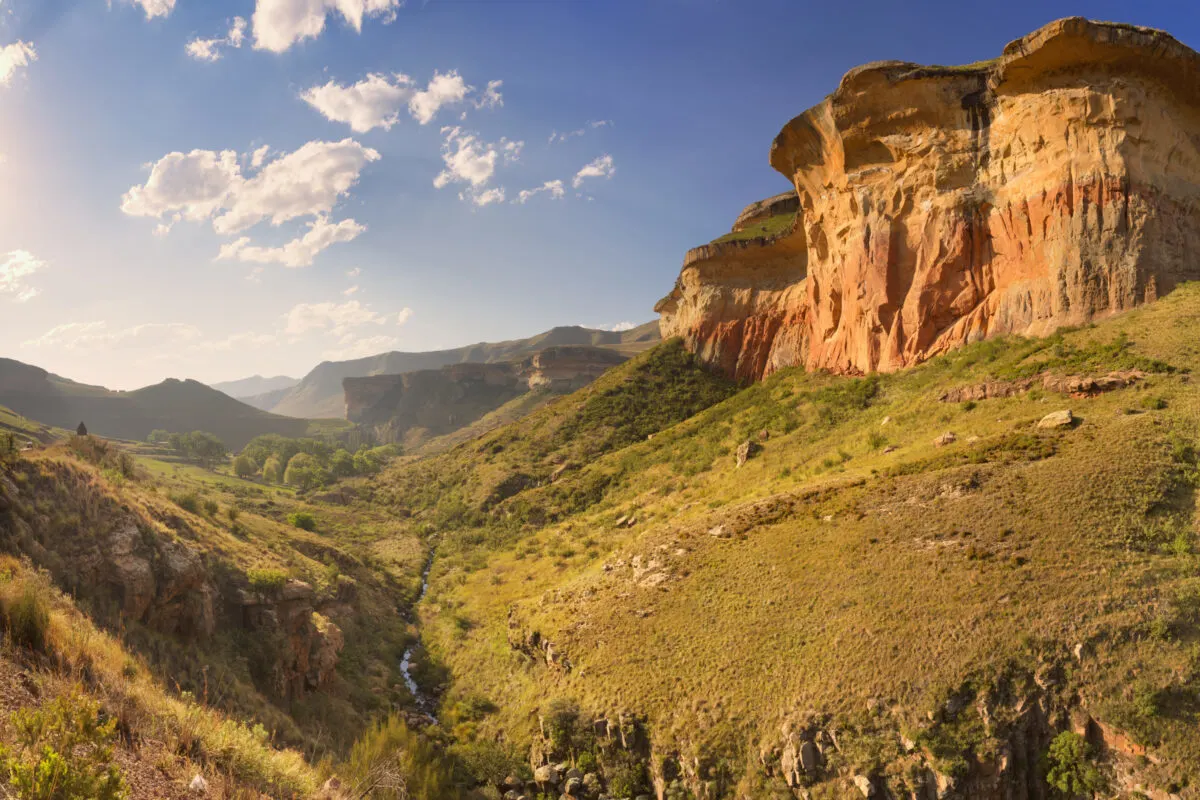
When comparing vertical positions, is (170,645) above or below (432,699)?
above

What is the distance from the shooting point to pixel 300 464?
259 feet

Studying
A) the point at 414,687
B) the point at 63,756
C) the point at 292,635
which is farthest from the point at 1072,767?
the point at 292,635

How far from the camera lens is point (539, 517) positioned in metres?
42.5

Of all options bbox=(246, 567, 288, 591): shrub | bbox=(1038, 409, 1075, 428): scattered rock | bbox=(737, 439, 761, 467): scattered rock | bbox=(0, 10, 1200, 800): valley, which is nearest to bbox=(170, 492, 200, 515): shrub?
bbox=(0, 10, 1200, 800): valley

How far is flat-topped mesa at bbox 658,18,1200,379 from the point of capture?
26656mm

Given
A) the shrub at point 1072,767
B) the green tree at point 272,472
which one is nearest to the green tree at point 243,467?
the green tree at point 272,472

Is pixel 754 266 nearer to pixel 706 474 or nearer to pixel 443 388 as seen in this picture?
pixel 706 474

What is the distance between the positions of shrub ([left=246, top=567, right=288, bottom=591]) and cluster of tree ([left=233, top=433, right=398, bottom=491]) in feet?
177

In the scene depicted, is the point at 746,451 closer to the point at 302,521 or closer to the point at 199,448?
the point at 302,521

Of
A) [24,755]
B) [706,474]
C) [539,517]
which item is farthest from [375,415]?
[24,755]

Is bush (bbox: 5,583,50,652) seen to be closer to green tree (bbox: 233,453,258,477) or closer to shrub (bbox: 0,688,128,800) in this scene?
shrub (bbox: 0,688,128,800)

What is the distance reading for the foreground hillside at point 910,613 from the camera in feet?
42.9

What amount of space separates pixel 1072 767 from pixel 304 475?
7805cm

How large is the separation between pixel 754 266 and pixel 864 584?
4337 centimetres
